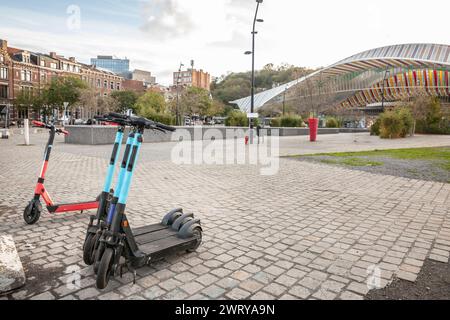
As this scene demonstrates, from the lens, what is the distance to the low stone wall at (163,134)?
19286 mm

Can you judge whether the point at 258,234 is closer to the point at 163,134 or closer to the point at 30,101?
the point at 163,134

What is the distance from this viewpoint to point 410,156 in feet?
47.4

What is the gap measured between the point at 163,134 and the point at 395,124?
60.2 feet

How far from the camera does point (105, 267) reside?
2.84 m

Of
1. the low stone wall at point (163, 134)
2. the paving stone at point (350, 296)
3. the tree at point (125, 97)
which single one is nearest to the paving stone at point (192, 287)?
the paving stone at point (350, 296)

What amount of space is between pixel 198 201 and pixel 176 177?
277 centimetres

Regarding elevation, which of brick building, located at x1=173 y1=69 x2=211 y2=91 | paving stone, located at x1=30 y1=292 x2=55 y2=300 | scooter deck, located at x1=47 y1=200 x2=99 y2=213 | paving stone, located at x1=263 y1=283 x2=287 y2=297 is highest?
brick building, located at x1=173 y1=69 x2=211 y2=91

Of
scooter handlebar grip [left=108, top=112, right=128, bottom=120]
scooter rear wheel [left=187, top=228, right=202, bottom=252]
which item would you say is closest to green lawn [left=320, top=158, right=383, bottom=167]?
scooter rear wheel [left=187, top=228, right=202, bottom=252]

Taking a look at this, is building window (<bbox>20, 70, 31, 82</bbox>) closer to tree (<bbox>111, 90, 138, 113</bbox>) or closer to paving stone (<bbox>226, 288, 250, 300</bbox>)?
tree (<bbox>111, 90, 138, 113</bbox>)

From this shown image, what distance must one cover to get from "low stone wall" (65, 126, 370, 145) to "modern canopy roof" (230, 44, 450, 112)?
2575 cm

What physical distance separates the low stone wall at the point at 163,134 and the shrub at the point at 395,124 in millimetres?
8791

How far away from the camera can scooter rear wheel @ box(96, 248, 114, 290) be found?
2.84 metres

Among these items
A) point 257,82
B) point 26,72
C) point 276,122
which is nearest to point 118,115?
point 276,122

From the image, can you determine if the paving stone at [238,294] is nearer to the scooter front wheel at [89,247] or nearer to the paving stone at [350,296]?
the paving stone at [350,296]
